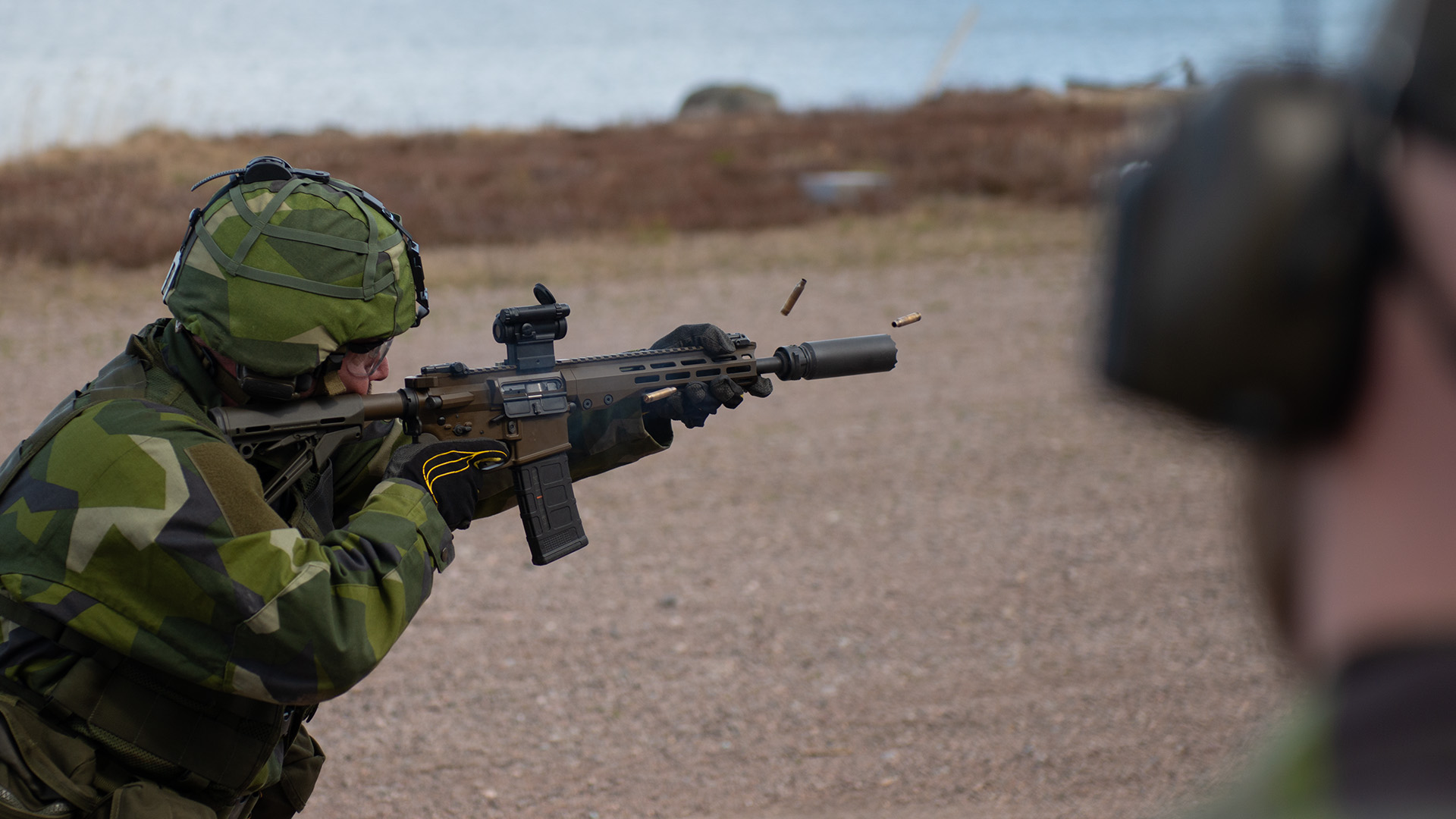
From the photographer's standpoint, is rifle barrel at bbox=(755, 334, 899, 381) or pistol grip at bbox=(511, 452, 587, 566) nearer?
pistol grip at bbox=(511, 452, 587, 566)

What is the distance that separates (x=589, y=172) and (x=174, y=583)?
1760cm

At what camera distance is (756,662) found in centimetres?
474

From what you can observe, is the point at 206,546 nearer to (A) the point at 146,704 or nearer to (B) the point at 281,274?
(A) the point at 146,704

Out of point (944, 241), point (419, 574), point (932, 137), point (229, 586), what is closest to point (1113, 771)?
point (419, 574)

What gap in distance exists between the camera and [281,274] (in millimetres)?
2438

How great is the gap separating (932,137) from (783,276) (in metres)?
9.93

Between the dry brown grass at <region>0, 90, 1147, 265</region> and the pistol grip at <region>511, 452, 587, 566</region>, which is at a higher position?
the pistol grip at <region>511, 452, 587, 566</region>

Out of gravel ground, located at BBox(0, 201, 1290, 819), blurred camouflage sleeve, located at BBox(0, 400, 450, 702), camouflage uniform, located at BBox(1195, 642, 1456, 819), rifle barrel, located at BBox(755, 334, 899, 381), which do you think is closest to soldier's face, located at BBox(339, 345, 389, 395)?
blurred camouflage sleeve, located at BBox(0, 400, 450, 702)

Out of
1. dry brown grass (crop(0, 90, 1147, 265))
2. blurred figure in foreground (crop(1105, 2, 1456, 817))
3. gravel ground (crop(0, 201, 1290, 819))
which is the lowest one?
dry brown grass (crop(0, 90, 1147, 265))

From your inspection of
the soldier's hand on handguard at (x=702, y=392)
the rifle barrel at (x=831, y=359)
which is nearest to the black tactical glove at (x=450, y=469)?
the soldier's hand on handguard at (x=702, y=392)

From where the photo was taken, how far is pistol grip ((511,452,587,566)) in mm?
3002

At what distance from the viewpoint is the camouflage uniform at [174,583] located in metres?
2.21

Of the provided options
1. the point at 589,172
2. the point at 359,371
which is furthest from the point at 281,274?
the point at 589,172

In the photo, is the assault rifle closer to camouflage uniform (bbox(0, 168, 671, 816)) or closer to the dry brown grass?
camouflage uniform (bbox(0, 168, 671, 816))
